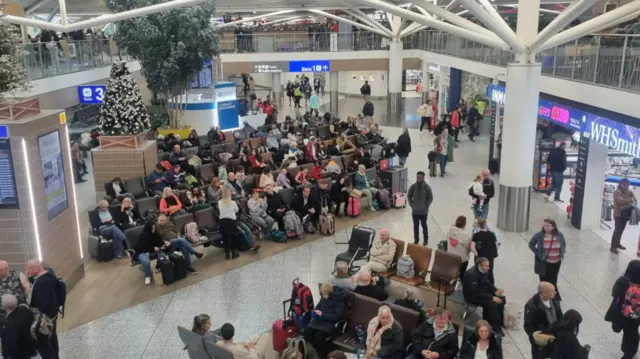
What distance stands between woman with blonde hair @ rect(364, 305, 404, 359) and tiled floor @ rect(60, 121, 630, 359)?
80.1 inches

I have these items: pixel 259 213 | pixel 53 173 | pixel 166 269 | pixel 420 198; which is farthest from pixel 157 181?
pixel 420 198

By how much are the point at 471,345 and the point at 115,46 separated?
20660mm

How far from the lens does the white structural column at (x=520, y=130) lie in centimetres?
1289

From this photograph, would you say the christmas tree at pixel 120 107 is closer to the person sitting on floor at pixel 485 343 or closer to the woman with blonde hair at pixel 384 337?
the woman with blonde hair at pixel 384 337

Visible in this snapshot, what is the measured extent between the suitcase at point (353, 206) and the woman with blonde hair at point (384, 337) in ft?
24.8

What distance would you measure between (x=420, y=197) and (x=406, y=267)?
2717 millimetres

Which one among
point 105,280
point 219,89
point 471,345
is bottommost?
point 105,280

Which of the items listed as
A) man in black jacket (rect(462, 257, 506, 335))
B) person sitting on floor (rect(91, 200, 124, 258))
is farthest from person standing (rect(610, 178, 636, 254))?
person sitting on floor (rect(91, 200, 124, 258))

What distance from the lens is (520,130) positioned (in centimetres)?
1351

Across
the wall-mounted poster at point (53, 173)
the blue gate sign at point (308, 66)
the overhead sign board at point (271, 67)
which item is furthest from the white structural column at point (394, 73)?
the wall-mounted poster at point (53, 173)

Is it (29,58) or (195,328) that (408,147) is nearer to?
(29,58)

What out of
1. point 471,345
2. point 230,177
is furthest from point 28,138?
point 471,345

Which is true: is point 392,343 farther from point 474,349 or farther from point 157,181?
point 157,181

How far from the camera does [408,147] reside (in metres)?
19.3
